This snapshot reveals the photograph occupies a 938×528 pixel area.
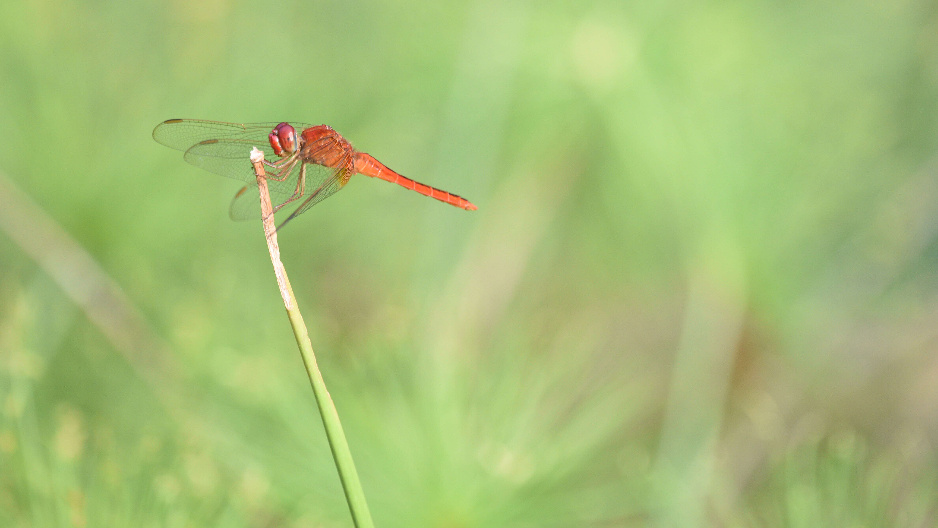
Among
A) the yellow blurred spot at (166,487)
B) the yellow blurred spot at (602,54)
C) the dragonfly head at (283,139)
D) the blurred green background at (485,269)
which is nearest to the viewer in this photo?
the yellow blurred spot at (166,487)

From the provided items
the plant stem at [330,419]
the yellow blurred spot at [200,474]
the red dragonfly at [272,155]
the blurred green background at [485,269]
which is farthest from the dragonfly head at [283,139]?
the plant stem at [330,419]

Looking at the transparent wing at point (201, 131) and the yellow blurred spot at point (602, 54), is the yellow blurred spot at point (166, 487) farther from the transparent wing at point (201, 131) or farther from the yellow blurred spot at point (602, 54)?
the yellow blurred spot at point (602, 54)

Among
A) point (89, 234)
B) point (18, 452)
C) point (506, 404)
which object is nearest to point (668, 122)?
point (506, 404)

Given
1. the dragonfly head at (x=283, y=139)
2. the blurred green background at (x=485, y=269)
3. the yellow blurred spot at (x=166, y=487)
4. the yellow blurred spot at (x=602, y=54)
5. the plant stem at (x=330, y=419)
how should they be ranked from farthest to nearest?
the yellow blurred spot at (x=602, y=54)
the dragonfly head at (x=283, y=139)
the blurred green background at (x=485, y=269)
the yellow blurred spot at (x=166, y=487)
the plant stem at (x=330, y=419)

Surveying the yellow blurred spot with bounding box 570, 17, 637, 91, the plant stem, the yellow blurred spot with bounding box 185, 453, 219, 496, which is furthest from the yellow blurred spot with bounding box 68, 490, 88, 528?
the yellow blurred spot with bounding box 570, 17, 637, 91

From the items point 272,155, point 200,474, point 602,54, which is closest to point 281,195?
point 272,155

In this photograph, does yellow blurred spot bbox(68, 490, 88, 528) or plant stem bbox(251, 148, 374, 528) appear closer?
plant stem bbox(251, 148, 374, 528)

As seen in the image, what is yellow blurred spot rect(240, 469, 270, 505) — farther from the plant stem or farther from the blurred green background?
the plant stem

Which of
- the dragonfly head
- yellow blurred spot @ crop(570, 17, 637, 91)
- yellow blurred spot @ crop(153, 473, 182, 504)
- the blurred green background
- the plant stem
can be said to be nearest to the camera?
the plant stem
